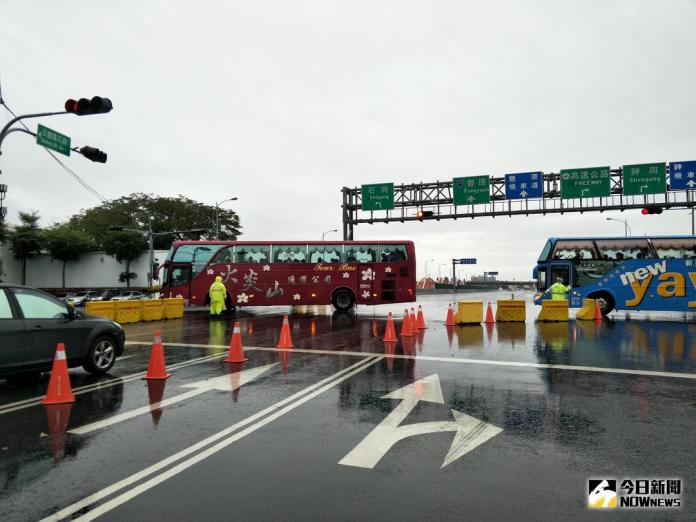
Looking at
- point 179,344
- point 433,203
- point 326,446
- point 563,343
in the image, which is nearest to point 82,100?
point 179,344

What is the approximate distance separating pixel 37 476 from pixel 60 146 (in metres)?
13.3

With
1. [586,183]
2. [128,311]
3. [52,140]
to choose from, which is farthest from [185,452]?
[586,183]

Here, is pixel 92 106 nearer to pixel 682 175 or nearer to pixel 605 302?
pixel 605 302

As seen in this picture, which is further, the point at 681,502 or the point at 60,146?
the point at 60,146

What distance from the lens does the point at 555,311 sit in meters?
17.2

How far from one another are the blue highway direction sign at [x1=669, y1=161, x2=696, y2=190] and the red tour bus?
18.1 meters

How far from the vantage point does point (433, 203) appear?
104 feet

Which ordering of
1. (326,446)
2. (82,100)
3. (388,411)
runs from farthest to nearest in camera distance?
(82,100)
(388,411)
(326,446)

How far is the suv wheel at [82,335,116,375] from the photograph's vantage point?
7867 millimetres

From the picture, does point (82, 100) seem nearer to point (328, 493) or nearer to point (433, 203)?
point (328, 493)

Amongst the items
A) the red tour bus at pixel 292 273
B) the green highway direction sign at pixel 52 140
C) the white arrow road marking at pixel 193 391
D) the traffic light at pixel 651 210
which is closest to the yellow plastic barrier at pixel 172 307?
the red tour bus at pixel 292 273

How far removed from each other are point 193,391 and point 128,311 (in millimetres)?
13656

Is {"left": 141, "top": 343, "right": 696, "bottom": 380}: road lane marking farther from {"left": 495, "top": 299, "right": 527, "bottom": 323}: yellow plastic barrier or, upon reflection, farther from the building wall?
the building wall

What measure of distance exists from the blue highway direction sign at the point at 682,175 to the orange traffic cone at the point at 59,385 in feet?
108
